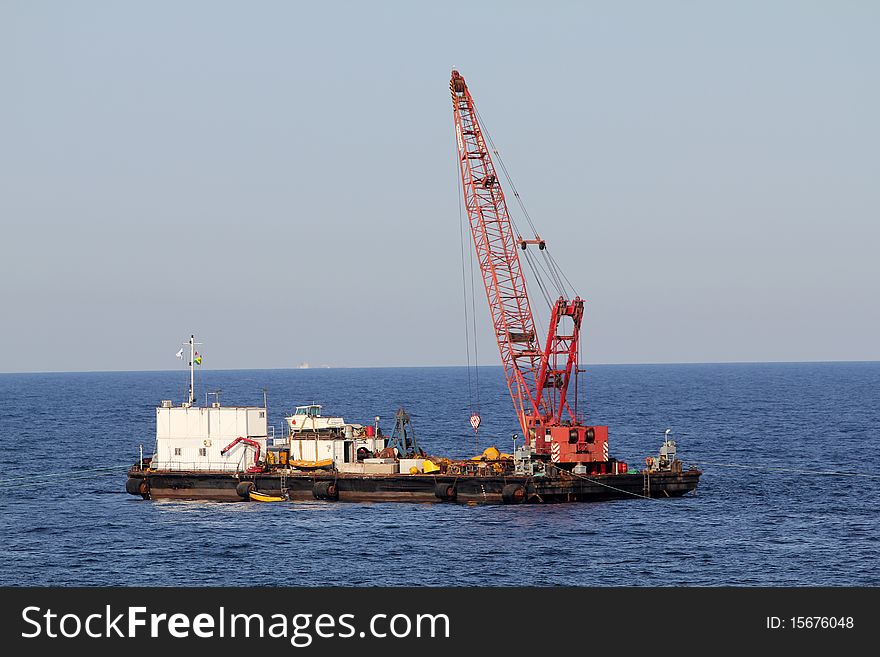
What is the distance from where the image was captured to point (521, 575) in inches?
2874

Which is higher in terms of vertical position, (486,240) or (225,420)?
(486,240)

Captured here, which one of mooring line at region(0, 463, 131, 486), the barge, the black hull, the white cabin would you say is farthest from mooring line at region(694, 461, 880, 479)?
mooring line at region(0, 463, 131, 486)

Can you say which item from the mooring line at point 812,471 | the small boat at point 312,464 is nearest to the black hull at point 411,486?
the small boat at point 312,464

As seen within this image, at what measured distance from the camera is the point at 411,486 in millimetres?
100375

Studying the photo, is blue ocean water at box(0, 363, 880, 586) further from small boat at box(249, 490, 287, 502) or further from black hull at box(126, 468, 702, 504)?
small boat at box(249, 490, 287, 502)

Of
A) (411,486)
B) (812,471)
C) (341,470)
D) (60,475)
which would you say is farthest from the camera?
(60,475)

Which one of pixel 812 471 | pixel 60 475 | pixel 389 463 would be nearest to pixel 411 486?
pixel 389 463

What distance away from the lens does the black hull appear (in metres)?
99.5

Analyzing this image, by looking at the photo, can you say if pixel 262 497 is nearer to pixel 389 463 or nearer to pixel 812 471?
pixel 389 463

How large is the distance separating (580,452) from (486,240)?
77.4ft

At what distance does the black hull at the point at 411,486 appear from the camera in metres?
99.5

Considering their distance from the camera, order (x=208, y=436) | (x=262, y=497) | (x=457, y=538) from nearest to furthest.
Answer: (x=457, y=538)
(x=262, y=497)
(x=208, y=436)
